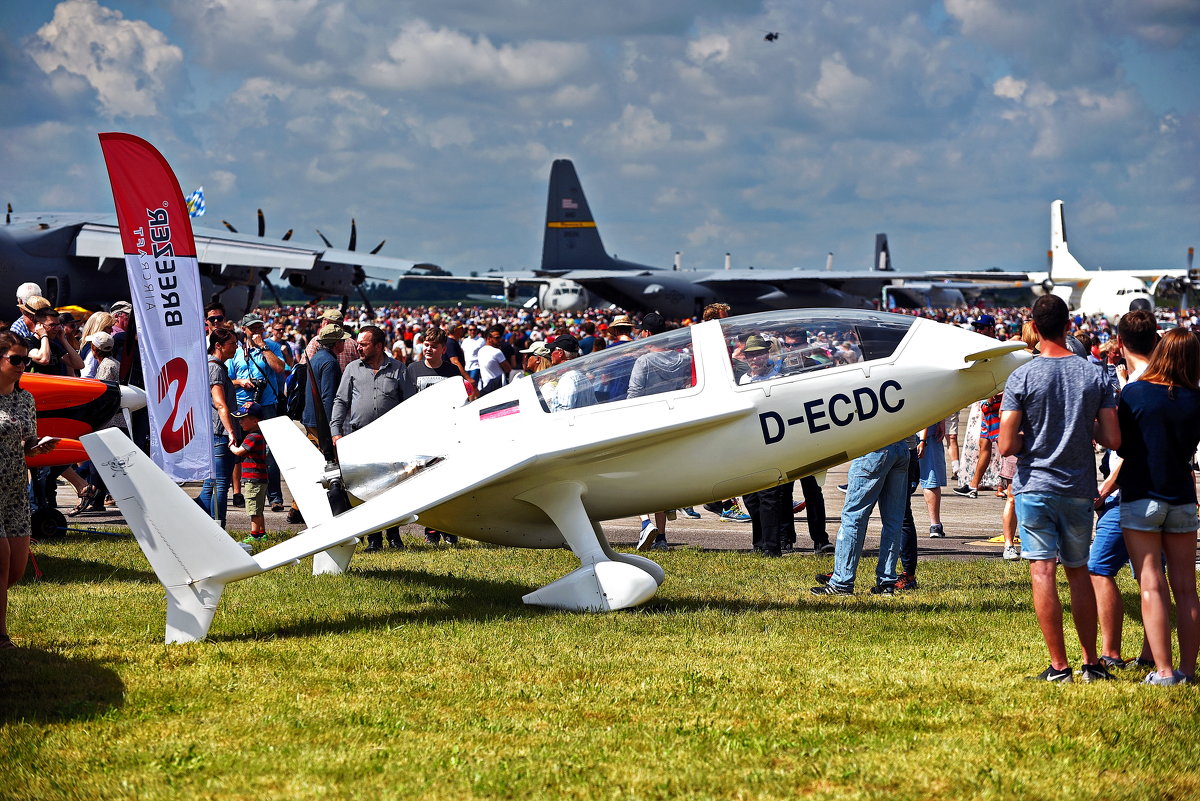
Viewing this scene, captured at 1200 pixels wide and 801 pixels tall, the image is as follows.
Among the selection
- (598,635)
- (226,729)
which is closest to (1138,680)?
(598,635)

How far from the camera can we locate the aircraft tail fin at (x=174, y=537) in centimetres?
717

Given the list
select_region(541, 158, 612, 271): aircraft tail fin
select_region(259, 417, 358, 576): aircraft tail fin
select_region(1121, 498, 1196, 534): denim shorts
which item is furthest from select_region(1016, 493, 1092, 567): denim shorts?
select_region(541, 158, 612, 271): aircraft tail fin

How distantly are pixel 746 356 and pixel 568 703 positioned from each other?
3105mm

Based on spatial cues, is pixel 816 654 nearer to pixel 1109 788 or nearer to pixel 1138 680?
pixel 1138 680

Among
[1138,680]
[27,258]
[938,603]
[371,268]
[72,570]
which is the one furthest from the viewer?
[371,268]

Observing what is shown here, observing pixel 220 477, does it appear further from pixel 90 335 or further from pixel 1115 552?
pixel 1115 552

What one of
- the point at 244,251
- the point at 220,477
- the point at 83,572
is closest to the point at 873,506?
the point at 83,572

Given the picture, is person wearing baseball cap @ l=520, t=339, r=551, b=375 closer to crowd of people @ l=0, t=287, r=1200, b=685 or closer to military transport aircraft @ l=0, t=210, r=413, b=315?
crowd of people @ l=0, t=287, r=1200, b=685

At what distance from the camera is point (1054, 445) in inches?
235

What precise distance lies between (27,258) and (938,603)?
2161 centimetres

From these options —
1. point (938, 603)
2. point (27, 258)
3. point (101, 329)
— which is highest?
point (27, 258)

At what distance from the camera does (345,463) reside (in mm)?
8719

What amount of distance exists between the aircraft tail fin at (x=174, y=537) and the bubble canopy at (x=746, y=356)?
94.1 inches

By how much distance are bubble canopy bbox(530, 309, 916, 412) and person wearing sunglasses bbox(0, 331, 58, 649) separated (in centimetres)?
332
